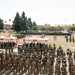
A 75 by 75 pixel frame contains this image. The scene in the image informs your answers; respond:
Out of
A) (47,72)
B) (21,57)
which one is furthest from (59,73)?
(21,57)

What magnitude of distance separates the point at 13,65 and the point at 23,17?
209 ft

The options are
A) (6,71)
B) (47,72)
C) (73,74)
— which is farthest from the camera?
(6,71)

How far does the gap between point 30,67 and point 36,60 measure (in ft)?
3.16

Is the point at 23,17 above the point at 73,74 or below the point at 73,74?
above

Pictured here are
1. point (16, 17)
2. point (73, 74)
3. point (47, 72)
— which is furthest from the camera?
point (16, 17)

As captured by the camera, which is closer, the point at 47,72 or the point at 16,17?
Result: the point at 47,72

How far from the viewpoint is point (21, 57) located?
60.8 feet

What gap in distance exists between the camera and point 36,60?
17609 mm

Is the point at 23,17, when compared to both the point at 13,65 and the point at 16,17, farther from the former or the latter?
the point at 13,65

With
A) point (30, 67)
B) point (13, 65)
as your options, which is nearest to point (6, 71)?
point (13, 65)

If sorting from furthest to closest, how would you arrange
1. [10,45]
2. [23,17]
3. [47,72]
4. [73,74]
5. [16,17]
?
[23,17] → [16,17] → [10,45] → [47,72] → [73,74]

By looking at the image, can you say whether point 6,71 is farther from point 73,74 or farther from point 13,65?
point 73,74

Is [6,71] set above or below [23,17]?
below

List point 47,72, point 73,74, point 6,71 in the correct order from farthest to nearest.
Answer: point 6,71 < point 47,72 < point 73,74
